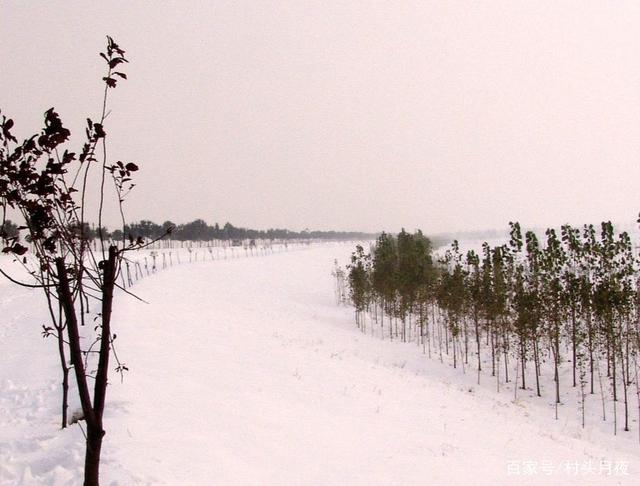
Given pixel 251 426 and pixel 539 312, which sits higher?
pixel 251 426

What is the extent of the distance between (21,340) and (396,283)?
48.5 meters

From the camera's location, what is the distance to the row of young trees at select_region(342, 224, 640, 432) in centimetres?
4331

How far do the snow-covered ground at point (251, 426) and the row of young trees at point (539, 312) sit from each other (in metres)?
13.6

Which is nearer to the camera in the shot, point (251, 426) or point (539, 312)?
point (251, 426)

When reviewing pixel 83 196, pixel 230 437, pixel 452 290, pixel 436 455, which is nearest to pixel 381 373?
pixel 436 455

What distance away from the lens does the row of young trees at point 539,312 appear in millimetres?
43312

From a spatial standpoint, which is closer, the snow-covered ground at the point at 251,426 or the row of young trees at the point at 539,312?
the snow-covered ground at the point at 251,426

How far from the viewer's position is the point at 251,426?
13.8 meters

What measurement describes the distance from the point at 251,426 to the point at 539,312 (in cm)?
3999

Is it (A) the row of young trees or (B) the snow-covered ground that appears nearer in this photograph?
(B) the snow-covered ground

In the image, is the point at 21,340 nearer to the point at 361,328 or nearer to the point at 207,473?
the point at 207,473

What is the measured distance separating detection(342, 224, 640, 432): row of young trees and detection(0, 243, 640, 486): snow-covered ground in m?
13.6

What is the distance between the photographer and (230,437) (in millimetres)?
12711

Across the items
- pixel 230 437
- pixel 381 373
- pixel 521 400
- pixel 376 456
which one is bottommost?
pixel 521 400
